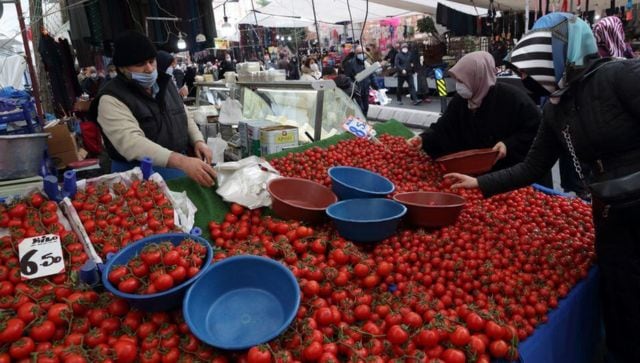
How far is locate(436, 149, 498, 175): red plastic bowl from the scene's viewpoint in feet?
10.1

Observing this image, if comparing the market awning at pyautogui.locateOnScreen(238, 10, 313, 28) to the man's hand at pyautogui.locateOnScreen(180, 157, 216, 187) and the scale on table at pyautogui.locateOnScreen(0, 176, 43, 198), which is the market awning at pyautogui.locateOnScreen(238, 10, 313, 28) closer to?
the man's hand at pyautogui.locateOnScreen(180, 157, 216, 187)

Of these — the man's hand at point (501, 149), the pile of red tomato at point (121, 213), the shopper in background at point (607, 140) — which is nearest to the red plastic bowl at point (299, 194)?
the pile of red tomato at point (121, 213)

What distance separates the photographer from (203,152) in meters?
3.14

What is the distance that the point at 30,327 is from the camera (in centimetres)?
141

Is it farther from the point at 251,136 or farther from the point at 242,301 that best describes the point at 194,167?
the point at 251,136

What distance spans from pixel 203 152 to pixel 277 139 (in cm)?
89

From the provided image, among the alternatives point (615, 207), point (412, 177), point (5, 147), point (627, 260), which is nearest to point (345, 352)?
point (615, 207)

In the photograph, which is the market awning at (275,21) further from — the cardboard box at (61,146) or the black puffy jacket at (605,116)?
the black puffy jacket at (605,116)

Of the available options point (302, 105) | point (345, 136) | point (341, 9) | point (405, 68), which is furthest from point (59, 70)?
point (341, 9)

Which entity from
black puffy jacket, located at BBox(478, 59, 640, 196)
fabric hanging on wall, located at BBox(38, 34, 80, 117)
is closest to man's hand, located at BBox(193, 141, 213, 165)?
black puffy jacket, located at BBox(478, 59, 640, 196)

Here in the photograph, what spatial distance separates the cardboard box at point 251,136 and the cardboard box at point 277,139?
68mm

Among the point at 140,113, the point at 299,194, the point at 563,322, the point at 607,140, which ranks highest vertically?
the point at 140,113

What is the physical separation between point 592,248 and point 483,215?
616 mm

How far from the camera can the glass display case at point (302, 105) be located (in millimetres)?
4418
